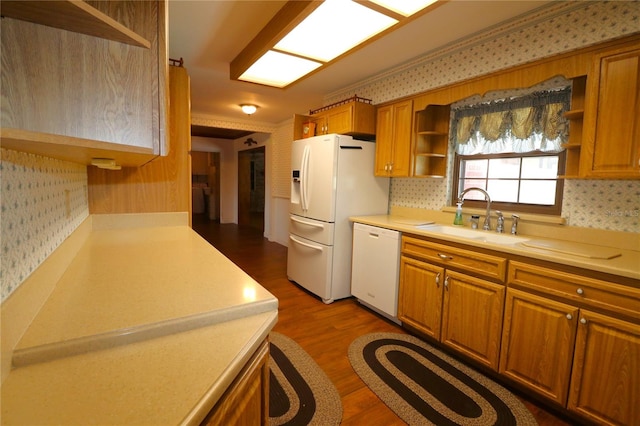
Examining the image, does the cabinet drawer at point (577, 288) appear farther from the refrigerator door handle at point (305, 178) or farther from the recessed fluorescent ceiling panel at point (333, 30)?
the refrigerator door handle at point (305, 178)

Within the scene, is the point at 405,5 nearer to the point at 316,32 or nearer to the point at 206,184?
the point at 316,32

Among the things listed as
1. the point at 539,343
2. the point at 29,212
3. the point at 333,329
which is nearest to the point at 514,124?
the point at 539,343

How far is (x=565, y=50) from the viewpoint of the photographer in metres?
1.88

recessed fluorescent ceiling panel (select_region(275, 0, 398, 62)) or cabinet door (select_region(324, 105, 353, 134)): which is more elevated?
recessed fluorescent ceiling panel (select_region(275, 0, 398, 62))

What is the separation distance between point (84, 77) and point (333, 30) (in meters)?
1.57

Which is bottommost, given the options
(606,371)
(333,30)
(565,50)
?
(606,371)

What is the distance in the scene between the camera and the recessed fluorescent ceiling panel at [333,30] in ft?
5.54

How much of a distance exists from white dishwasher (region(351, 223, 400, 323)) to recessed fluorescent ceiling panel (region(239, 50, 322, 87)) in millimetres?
1489

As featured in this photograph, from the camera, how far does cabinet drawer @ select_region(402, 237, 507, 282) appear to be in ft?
6.18

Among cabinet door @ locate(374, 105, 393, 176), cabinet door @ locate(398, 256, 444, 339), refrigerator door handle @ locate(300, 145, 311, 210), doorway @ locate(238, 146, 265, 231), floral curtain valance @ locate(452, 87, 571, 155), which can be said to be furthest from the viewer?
doorway @ locate(238, 146, 265, 231)

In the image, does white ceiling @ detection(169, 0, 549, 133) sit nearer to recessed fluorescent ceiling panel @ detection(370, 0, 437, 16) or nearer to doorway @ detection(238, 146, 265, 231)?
recessed fluorescent ceiling panel @ detection(370, 0, 437, 16)

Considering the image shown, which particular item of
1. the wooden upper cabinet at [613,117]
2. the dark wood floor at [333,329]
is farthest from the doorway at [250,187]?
the wooden upper cabinet at [613,117]

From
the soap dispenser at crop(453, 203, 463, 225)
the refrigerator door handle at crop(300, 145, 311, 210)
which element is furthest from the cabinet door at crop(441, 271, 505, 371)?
the refrigerator door handle at crop(300, 145, 311, 210)

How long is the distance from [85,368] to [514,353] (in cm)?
208
